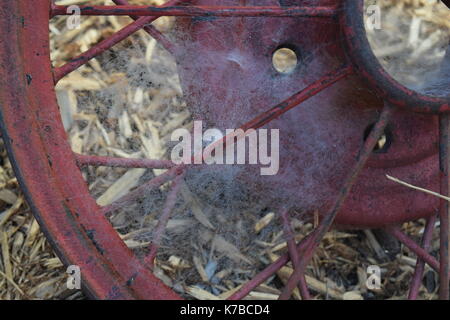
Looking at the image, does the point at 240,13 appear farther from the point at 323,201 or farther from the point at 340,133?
the point at 323,201

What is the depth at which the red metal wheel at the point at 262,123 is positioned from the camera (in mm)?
1076

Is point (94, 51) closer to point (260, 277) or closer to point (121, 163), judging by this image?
point (121, 163)

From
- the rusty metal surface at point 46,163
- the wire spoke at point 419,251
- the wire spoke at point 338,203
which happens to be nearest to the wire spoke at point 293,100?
the wire spoke at point 338,203

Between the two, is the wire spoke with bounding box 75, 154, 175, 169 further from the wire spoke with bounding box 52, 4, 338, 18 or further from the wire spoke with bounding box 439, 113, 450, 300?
the wire spoke with bounding box 439, 113, 450, 300

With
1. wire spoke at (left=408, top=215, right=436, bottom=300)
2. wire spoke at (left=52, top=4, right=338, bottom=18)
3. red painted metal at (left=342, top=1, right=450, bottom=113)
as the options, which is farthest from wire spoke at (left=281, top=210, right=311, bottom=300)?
wire spoke at (left=52, top=4, right=338, bottom=18)

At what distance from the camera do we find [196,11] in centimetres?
108

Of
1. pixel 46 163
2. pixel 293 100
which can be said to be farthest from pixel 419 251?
pixel 46 163

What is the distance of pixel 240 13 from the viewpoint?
1098mm

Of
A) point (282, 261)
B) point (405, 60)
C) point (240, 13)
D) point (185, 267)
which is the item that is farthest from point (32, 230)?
point (405, 60)

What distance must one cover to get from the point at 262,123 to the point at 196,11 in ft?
0.90

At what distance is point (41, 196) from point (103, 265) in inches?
7.6

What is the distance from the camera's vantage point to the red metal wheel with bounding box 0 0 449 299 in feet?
3.53

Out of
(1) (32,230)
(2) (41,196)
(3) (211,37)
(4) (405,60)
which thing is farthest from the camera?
(4) (405,60)

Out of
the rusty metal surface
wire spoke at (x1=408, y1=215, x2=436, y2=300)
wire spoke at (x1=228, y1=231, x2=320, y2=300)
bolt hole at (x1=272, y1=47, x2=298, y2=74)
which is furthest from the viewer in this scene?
bolt hole at (x1=272, y1=47, x2=298, y2=74)
